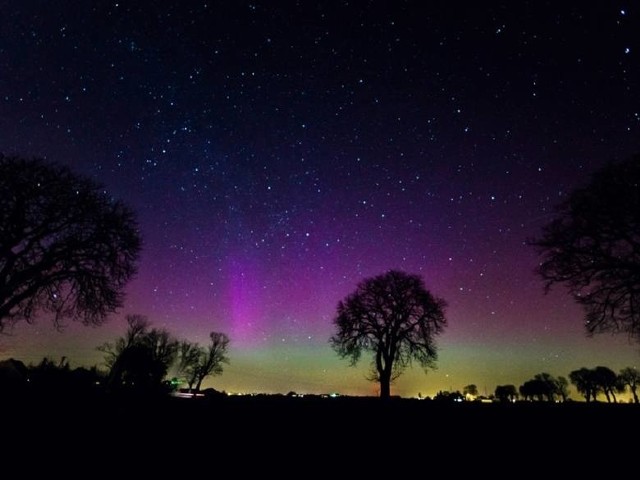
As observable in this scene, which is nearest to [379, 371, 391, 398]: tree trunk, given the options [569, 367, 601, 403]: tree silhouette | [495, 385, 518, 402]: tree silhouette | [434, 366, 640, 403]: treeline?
[434, 366, 640, 403]: treeline

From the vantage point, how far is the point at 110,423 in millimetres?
5758

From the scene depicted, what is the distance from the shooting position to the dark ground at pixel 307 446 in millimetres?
3459

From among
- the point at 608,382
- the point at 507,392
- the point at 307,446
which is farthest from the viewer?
the point at 507,392

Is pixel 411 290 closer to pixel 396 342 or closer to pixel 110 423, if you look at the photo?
pixel 396 342

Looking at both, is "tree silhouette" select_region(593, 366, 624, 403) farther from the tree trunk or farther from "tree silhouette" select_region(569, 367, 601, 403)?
the tree trunk

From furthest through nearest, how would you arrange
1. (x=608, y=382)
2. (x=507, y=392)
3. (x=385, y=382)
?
(x=507, y=392), (x=608, y=382), (x=385, y=382)

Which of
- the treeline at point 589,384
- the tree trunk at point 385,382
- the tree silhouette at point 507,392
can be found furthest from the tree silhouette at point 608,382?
the tree trunk at point 385,382

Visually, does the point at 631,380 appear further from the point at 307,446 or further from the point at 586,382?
the point at 307,446

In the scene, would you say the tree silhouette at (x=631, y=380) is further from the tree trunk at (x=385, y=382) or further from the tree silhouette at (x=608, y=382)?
the tree trunk at (x=385, y=382)

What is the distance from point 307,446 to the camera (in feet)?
14.8

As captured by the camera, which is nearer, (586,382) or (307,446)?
(307,446)

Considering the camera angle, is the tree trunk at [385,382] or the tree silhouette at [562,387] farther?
the tree silhouette at [562,387]

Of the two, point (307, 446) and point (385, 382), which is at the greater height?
point (385, 382)

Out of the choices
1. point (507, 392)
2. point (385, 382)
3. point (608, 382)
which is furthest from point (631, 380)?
point (385, 382)
